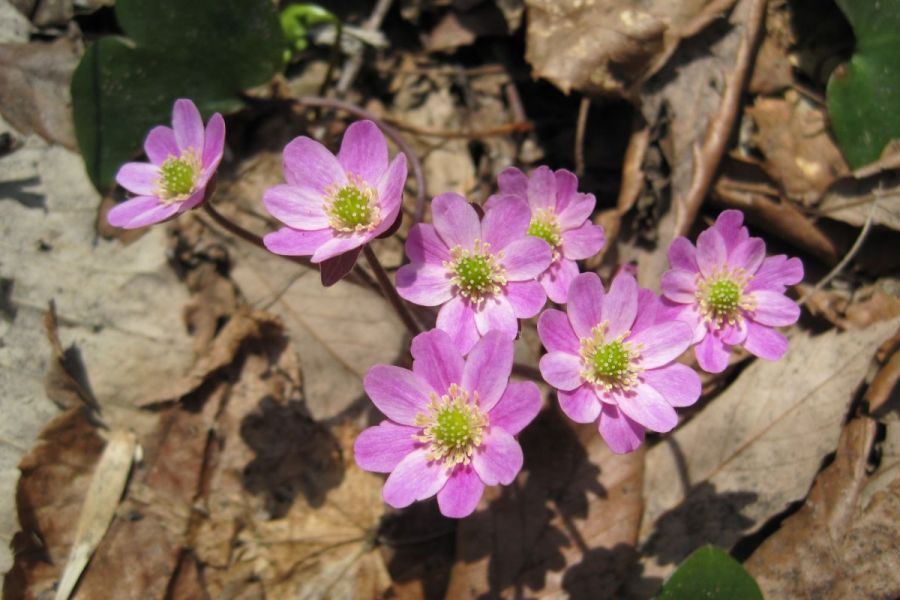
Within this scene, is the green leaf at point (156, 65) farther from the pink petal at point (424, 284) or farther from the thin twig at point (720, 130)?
the thin twig at point (720, 130)

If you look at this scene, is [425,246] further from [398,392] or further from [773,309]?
[773,309]

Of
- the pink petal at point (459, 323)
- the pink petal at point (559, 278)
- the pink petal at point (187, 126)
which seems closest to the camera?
the pink petal at point (459, 323)

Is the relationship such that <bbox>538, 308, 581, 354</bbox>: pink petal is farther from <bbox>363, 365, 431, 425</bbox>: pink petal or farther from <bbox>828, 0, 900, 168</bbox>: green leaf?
<bbox>828, 0, 900, 168</bbox>: green leaf

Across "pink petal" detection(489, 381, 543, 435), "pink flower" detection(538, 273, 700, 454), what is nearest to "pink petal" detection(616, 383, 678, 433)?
"pink flower" detection(538, 273, 700, 454)

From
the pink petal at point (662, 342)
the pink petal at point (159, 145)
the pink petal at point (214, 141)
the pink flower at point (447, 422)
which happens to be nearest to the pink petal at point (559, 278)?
the pink petal at point (662, 342)

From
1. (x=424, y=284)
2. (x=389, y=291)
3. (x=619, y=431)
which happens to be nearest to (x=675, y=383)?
(x=619, y=431)

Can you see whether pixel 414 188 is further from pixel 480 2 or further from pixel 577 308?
pixel 577 308
